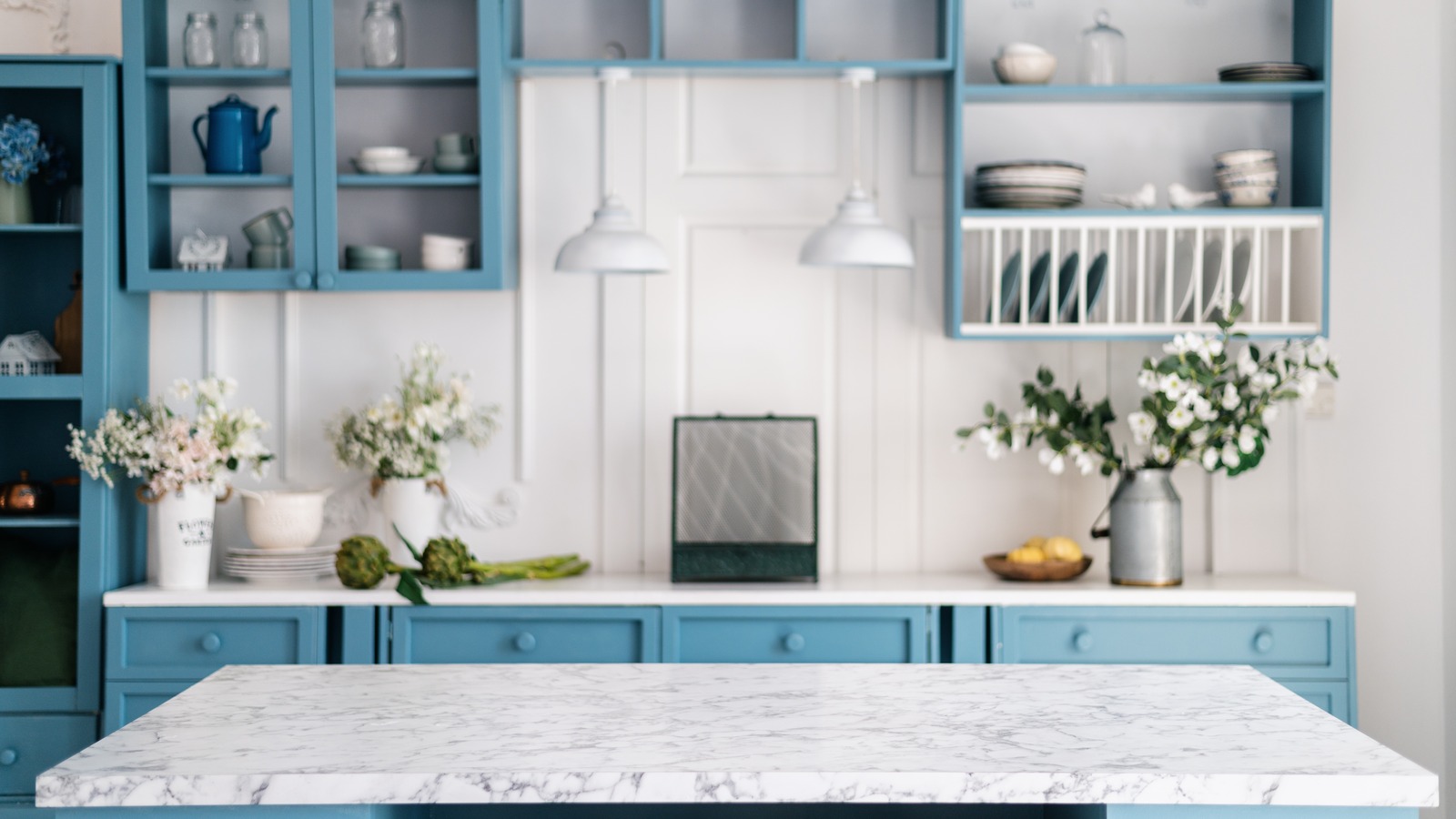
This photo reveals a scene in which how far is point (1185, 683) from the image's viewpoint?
Result: 6.70ft

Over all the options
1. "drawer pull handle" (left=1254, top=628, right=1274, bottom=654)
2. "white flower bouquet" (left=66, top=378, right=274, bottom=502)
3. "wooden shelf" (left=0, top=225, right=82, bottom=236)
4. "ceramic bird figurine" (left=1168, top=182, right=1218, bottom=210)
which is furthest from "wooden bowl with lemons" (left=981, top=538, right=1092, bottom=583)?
"wooden shelf" (left=0, top=225, right=82, bottom=236)

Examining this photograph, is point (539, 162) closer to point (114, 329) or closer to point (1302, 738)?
point (114, 329)

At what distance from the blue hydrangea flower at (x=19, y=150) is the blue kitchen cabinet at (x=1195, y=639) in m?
2.76

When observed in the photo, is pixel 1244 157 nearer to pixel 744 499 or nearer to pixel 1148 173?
pixel 1148 173

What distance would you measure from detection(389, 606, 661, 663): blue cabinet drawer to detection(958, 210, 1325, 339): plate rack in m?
1.20

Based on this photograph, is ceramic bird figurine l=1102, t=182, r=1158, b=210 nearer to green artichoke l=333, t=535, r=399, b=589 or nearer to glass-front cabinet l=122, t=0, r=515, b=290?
glass-front cabinet l=122, t=0, r=515, b=290

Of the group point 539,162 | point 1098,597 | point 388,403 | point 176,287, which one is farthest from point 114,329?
point 1098,597

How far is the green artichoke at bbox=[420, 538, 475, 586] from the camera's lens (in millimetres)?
3229

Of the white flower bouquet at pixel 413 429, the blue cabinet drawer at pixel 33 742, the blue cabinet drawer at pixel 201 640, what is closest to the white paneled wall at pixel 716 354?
the white flower bouquet at pixel 413 429

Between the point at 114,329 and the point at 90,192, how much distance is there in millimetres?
360

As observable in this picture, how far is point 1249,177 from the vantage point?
3.36m

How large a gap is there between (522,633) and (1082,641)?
141 cm

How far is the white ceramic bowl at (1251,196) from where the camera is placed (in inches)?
133

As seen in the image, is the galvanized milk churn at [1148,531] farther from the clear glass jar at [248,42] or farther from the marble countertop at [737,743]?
the clear glass jar at [248,42]
